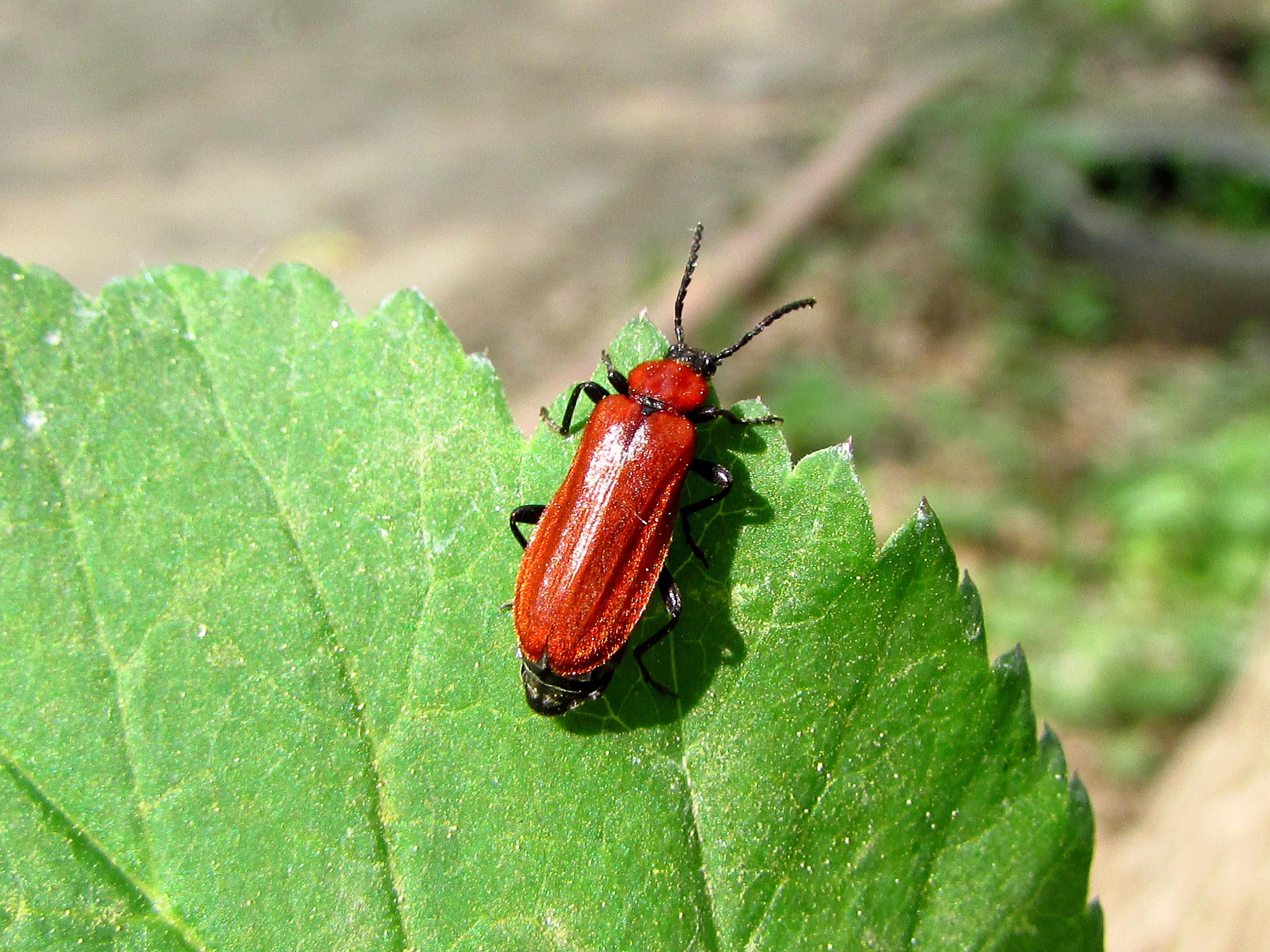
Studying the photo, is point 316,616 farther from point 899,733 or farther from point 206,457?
point 899,733

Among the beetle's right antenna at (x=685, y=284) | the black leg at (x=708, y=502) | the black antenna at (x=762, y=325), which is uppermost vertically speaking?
the beetle's right antenna at (x=685, y=284)

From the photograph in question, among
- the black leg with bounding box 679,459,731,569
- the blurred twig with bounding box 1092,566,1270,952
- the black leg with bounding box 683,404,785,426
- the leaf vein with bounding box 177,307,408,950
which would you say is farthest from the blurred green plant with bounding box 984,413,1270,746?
the leaf vein with bounding box 177,307,408,950

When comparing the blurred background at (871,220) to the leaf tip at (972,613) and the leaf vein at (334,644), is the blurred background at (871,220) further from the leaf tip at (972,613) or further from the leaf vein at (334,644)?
the leaf vein at (334,644)

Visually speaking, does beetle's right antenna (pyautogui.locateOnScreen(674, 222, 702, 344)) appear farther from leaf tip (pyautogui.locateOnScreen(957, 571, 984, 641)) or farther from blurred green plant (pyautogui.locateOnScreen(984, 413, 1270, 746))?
blurred green plant (pyautogui.locateOnScreen(984, 413, 1270, 746))

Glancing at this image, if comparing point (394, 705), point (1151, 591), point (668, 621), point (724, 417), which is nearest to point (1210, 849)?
point (1151, 591)

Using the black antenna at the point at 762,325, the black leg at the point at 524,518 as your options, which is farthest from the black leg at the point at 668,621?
the black antenna at the point at 762,325

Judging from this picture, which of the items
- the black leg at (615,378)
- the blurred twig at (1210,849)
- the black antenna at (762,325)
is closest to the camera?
the black leg at (615,378)
